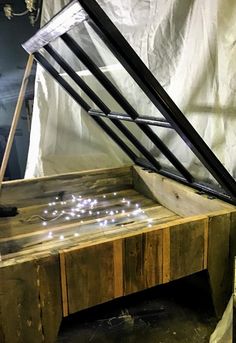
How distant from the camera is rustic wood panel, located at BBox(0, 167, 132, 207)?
2.18 meters

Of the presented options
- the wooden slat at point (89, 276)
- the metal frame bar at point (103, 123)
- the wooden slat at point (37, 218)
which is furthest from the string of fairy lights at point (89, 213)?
the wooden slat at point (89, 276)

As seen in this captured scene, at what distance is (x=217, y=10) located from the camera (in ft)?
4.75

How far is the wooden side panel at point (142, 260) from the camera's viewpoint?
1.32m

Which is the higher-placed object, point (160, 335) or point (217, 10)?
point (217, 10)

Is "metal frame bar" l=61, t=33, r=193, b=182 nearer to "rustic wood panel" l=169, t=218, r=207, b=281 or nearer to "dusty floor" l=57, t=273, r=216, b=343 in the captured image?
"rustic wood panel" l=169, t=218, r=207, b=281

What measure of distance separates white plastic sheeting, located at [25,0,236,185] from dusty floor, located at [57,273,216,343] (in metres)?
0.65

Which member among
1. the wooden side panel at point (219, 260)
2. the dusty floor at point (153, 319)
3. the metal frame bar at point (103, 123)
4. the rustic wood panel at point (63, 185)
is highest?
the metal frame bar at point (103, 123)

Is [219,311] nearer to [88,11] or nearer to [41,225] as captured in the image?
[41,225]

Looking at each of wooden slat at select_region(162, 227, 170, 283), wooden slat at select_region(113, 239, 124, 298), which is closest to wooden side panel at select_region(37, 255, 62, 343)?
wooden slat at select_region(113, 239, 124, 298)

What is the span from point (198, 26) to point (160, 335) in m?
1.40

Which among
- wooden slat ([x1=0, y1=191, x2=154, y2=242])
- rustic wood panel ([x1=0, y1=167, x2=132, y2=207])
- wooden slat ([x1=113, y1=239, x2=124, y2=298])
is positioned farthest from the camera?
rustic wood panel ([x1=0, y1=167, x2=132, y2=207])

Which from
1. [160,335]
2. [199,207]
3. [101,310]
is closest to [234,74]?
[199,207]

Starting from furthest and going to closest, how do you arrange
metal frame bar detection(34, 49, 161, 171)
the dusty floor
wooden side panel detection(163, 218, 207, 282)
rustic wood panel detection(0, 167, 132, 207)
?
rustic wood panel detection(0, 167, 132, 207)
metal frame bar detection(34, 49, 161, 171)
the dusty floor
wooden side panel detection(163, 218, 207, 282)

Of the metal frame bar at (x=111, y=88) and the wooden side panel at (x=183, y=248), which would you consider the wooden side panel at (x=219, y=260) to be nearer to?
the wooden side panel at (x=183, y=248)
